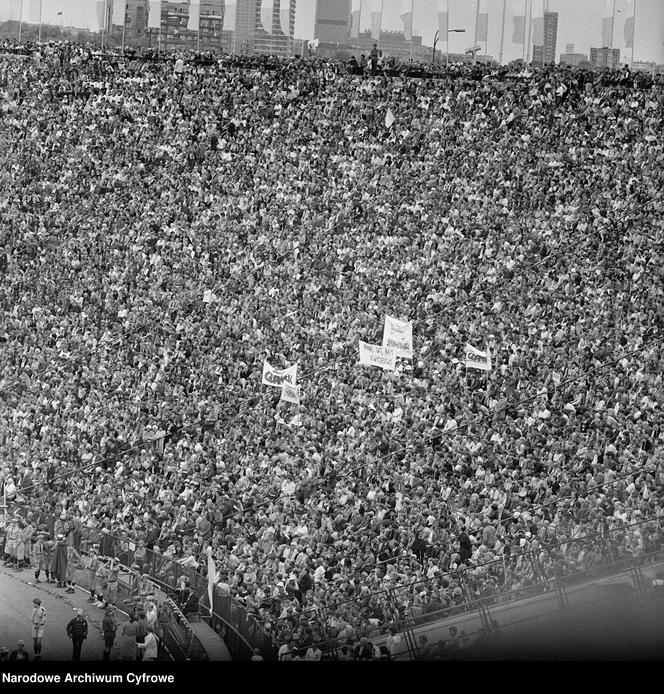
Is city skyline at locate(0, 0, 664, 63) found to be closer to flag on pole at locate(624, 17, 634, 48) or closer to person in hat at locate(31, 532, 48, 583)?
flag on pole at locate(624, 17, 634, 48)

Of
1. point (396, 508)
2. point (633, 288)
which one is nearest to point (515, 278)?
point (633, 288)

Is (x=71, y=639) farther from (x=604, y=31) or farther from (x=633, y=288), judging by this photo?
(x=604, y=31)

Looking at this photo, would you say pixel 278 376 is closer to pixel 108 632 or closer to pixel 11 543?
pixel 11 543

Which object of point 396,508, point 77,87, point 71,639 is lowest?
point 71,639

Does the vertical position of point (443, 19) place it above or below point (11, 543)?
above

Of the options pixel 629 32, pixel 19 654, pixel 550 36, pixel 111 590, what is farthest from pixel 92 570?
pixel 629 32

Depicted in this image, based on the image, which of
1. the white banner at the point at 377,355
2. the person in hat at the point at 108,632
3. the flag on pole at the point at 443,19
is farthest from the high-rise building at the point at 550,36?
the person in hat at the point at 108,632
